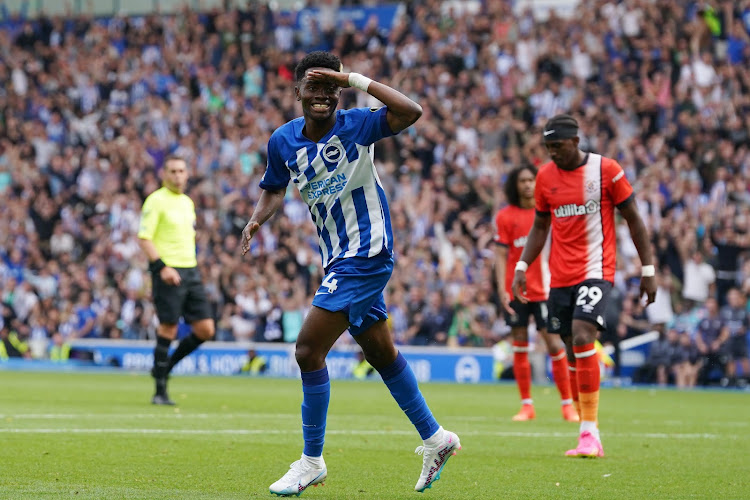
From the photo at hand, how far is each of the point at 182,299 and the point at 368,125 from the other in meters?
7.19

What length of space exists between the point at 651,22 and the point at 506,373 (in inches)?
316

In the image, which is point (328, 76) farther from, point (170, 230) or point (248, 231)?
point (170, 230)

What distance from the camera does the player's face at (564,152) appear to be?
8.91 m

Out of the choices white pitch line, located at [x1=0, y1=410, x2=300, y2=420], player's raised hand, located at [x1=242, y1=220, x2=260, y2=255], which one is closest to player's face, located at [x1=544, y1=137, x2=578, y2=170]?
player's raised hand, located at [x1=242, y1=220, x2=260, y2=255]

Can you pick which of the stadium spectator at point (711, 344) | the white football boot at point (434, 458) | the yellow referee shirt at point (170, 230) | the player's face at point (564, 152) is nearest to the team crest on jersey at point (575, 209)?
the player's face at point (564, 152)

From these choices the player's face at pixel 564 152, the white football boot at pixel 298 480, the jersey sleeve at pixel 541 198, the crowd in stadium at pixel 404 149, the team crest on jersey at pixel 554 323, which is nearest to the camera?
the white football boot at pixel 298 480

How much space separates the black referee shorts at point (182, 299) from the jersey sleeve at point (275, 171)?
6.41 m

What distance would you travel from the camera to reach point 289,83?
28344mm

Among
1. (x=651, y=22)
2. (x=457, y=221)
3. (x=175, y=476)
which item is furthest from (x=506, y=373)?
(x=175, y=476)

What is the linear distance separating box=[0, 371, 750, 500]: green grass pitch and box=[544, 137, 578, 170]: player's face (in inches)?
88.4

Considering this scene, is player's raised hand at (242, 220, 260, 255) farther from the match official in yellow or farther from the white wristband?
the match official in yellow

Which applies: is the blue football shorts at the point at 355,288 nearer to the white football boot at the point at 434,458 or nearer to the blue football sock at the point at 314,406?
the blue football sock at the point at 314,406

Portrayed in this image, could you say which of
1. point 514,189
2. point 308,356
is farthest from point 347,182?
point 514,189

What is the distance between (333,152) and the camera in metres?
6.51
